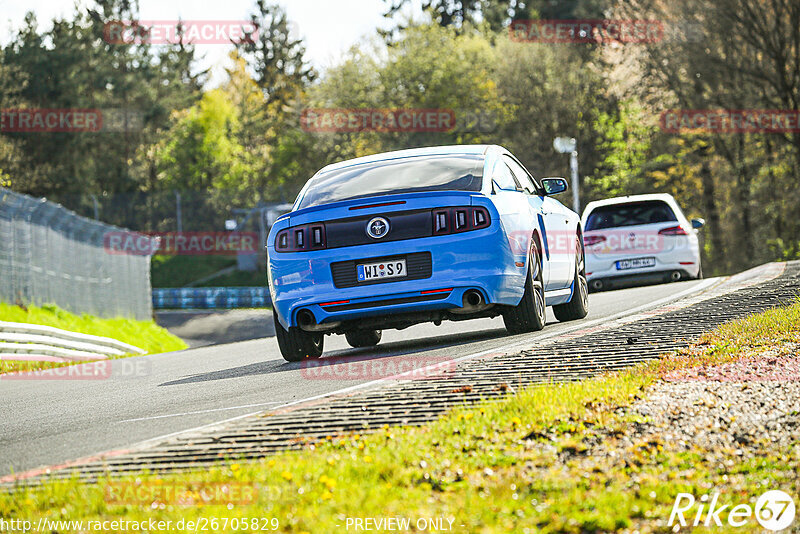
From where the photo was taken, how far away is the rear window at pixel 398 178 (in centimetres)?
943

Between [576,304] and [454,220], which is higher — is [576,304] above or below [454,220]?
below

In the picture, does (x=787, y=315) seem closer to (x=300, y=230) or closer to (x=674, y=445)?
(x=300, y=230)

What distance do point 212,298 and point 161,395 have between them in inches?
1741

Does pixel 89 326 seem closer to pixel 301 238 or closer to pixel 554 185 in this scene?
pixel 554 185

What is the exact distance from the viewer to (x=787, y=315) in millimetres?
9203

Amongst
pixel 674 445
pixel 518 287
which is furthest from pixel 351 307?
pixel 674 445

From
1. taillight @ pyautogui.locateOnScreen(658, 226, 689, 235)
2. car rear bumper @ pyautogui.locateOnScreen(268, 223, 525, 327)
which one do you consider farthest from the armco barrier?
car rear bumper @ pyautogui.locateOnScreen(268, 223, 525, 327)

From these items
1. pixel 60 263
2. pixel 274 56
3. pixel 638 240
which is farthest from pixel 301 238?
pixel 274 56

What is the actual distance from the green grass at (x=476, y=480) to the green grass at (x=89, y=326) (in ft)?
37.6

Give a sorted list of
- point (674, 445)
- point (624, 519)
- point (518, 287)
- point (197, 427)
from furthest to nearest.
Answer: point (518, 287), point (197, 427), point (674, 445), point (624, 519)

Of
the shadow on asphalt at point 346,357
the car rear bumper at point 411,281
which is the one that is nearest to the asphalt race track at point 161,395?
the shadow on asphalt at point 346,357

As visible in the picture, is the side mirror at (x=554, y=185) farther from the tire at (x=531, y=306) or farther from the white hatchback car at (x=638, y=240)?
the white hatchback car at (x=638, y=240)

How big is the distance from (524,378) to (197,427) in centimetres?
199

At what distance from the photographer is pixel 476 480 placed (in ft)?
13.9
